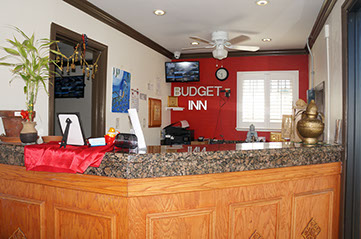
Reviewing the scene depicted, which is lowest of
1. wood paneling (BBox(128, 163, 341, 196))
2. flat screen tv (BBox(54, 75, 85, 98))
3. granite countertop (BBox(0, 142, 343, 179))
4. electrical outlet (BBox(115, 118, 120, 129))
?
wood paneling (BBox(128, 163, 341, 196))

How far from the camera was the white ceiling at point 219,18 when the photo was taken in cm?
349

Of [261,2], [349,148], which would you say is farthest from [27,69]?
[349,148]

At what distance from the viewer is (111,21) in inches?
156

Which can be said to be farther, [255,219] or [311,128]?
[311,128]

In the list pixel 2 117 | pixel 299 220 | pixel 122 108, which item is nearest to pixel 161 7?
pixel 122 108

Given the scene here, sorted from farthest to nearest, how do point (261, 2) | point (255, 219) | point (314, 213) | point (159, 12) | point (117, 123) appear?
point (117, 123) → point (159, 12) → point (261, 2) → point (314, 213) → point (255, 219)

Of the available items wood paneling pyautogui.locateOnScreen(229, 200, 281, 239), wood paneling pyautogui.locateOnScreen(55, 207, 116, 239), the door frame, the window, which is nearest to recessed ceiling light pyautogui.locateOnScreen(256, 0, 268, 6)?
the door frame

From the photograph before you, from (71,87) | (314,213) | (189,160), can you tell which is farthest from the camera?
(71,87)

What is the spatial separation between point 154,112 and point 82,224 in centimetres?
395

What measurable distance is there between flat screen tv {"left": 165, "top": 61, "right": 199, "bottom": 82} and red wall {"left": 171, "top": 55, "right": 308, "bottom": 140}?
321 mm

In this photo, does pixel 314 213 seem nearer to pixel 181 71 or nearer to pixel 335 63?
pixel 335 63

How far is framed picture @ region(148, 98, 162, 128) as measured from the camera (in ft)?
17.8

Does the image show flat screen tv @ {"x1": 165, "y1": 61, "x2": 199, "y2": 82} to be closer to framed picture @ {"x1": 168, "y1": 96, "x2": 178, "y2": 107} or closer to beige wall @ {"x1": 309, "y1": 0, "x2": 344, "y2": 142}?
framed picture @ {"x1": 168, "y1": 96, "x2": 178, "y2": 107}

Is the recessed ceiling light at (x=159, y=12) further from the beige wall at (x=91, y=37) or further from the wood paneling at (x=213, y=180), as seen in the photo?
the wood paneling at (x=213, y=180)
